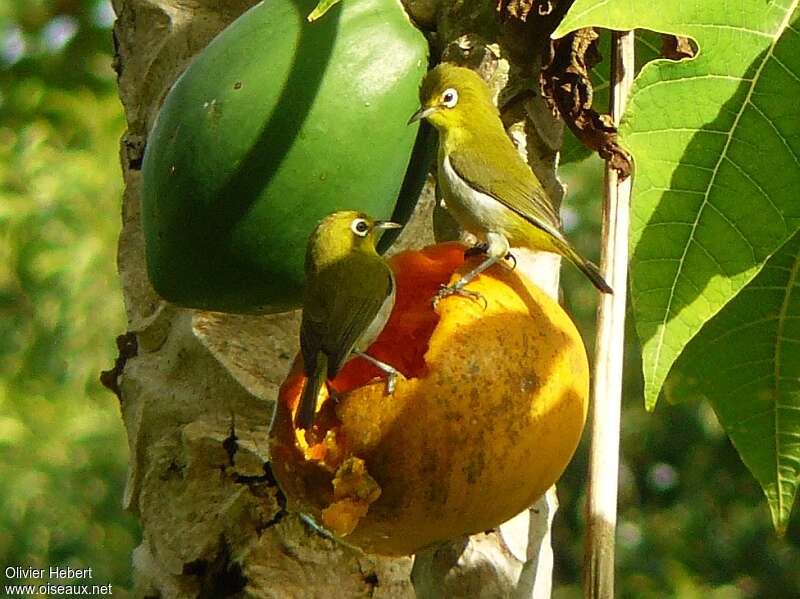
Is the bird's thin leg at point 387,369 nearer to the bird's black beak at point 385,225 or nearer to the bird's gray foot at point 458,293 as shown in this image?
the bird's gray foot at point 458,293

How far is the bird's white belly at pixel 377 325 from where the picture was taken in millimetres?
1821

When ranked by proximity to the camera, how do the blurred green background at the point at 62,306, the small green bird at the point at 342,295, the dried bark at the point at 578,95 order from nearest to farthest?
1. the small green bird at the point at 342,295
2. the dried bark at the point at 578,95
3. the blurred green background at the point at 62,306

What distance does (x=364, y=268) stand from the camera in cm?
191

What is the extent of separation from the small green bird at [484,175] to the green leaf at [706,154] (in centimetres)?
20

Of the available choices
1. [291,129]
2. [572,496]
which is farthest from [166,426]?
[572,496]

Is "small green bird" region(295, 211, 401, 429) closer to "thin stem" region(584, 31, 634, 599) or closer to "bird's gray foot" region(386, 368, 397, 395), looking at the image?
"bird's gray foot" region(386, 368, 397, 395)

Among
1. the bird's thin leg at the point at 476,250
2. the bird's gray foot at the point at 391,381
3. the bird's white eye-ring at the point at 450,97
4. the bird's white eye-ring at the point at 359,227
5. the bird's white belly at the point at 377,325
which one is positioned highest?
the bird's white eye-ring at the point at 450,97

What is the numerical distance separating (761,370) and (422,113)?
0.69 metres

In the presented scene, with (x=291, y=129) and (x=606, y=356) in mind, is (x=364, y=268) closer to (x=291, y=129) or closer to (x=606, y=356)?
(x=291, y=129)

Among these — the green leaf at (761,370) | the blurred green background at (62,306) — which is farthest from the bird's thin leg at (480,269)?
the blurred green background at (62,306)

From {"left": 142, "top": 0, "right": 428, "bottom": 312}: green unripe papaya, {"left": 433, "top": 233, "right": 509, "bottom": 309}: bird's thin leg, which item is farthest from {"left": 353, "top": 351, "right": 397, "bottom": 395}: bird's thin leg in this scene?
{"left": 142, "top": 0, "right": 428, "bottom": 312}: green unripe papaya

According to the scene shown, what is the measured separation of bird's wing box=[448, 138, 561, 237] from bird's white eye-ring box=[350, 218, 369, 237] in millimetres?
163

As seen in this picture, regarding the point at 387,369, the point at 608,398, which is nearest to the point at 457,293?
the point at 387,369

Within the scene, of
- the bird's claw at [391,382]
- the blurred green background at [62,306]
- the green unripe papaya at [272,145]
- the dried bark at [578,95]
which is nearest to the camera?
the bird's claw at [391,382]
